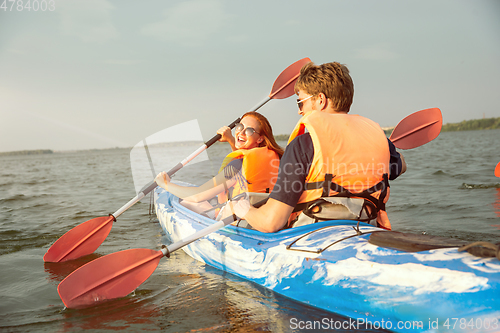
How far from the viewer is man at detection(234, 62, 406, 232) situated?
2248 mm

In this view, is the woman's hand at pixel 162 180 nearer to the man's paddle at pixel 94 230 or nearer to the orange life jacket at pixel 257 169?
the man's paddle at pixel 94 230

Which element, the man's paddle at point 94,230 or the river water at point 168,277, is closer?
the river water at point 168,277

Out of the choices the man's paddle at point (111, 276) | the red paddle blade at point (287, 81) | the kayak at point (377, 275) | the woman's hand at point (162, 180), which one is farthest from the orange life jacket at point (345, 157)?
the red paddle blade at point (287, 81)

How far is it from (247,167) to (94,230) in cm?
236

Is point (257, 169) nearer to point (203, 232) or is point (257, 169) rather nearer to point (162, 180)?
point (203, 232)

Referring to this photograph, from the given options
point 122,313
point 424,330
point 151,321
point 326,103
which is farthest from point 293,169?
point 122,313

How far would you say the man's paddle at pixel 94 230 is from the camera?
4137 mm

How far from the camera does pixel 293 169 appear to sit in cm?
226

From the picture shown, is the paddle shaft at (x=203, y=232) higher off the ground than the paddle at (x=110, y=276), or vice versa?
the paddle shaft at (x=203, y=232)

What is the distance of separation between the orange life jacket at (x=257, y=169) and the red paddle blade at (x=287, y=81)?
55.4 inches

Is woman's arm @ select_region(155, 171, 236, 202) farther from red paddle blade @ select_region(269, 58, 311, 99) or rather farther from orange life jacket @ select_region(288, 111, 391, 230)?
red paddle blade @ select_region(269, 58, 311, 99)

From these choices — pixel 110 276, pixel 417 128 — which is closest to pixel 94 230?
pixel 110 276

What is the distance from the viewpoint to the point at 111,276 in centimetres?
289

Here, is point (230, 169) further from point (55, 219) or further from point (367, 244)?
point (55, 219)
